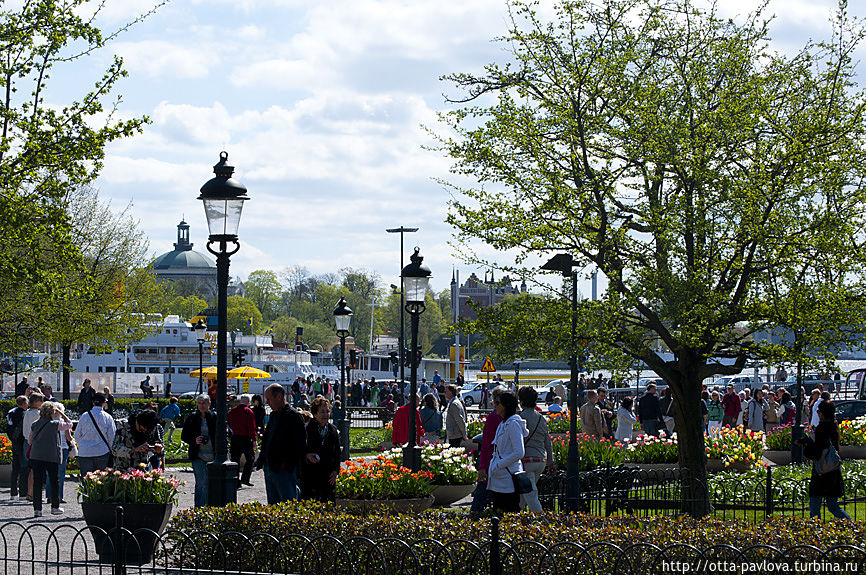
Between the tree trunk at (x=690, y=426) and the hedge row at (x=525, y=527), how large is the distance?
549 cm

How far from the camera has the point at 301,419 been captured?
1122cm

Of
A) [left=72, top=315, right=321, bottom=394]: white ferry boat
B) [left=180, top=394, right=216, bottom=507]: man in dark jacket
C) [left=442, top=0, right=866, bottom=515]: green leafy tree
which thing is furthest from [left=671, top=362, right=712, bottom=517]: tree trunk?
[left=72, top=315, right=321, bottom=394]: white ferry boat

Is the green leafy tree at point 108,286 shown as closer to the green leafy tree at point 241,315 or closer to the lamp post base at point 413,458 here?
the lamp post base at point 413,458

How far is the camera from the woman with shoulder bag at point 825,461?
38.4 ft

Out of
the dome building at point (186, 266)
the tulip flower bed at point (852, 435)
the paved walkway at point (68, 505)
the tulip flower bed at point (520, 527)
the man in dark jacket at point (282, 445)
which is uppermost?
the dome building at point (186, 266)

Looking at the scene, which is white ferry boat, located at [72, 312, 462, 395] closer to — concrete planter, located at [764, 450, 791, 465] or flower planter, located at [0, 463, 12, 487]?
concrete planter, located at [764, 450, 791, 465]

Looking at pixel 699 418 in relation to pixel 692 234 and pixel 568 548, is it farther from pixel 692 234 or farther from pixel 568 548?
pixel 568 548

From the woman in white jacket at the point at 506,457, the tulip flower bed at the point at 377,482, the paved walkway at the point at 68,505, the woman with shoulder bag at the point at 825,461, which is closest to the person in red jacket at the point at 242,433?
the paved walkway at the point at 68,505

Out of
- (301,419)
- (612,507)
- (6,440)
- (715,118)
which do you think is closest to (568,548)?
(301,419)

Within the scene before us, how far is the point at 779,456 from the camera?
22.3 metres

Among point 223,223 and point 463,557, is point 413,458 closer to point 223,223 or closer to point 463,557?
point 223,223

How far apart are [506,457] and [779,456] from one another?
14250mm

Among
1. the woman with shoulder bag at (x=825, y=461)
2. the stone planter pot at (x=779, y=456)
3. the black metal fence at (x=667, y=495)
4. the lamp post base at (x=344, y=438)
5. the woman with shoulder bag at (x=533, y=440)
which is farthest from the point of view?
the lamp post base at (x=344, y=438)

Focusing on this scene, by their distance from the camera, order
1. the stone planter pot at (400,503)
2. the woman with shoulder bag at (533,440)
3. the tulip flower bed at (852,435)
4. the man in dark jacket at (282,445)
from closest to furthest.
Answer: the woman with shoulder bag at (533,440) < the man in dark jacket at (282,445) < the stone planter pot at (400,503) < the tulip flower bed at (852,435)
